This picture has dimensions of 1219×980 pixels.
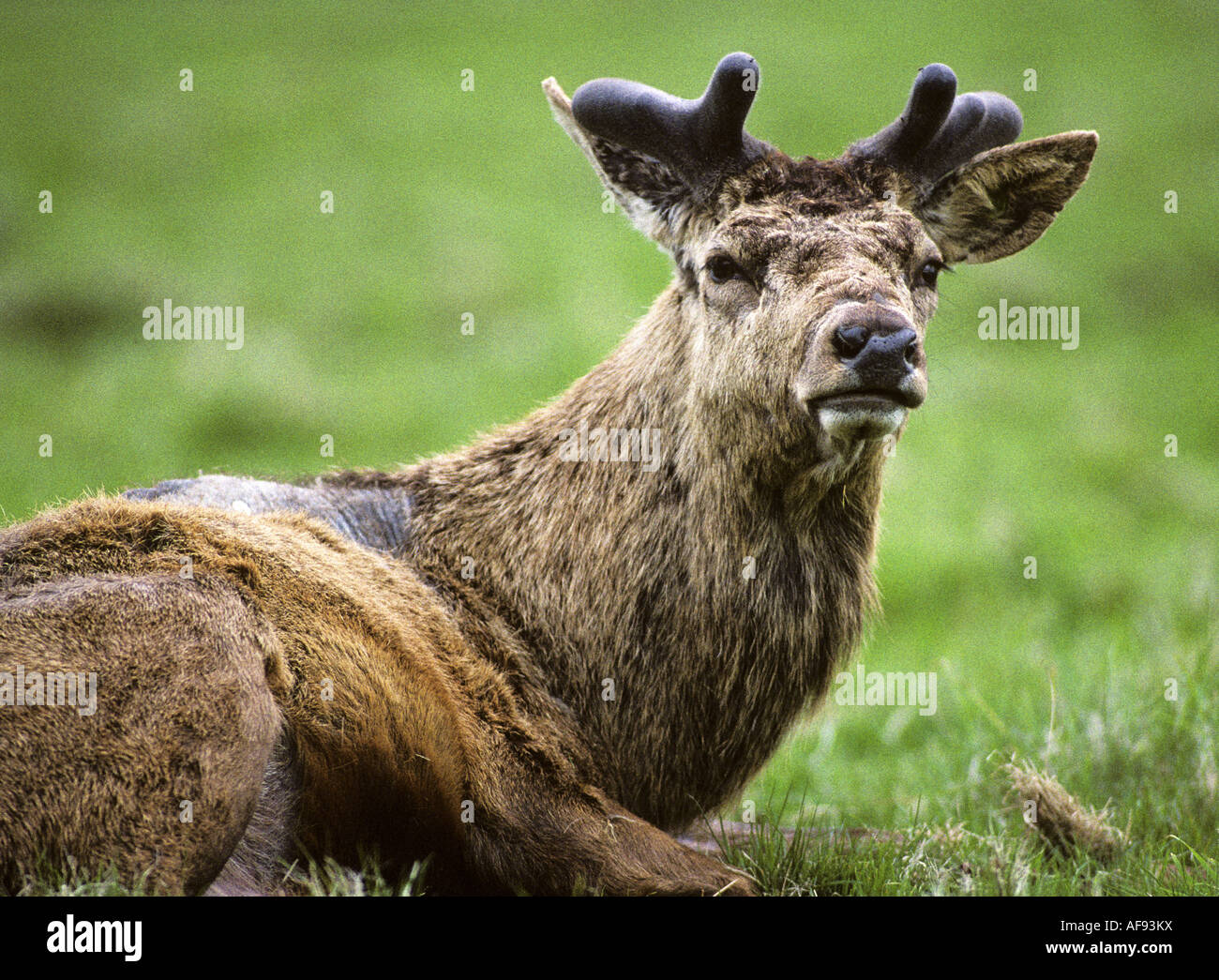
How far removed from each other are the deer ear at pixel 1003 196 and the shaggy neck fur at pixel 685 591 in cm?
138

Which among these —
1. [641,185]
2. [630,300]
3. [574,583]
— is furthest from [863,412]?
[630,300]

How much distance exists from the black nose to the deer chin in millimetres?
67

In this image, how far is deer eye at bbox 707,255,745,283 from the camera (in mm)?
5637

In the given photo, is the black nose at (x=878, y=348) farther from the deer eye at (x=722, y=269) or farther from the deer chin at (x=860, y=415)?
the deer eye at (x=722, y=269)

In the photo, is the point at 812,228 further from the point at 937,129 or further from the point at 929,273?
the point at 937,129

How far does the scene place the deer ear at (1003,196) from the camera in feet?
20.2

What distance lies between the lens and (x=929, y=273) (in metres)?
5.79

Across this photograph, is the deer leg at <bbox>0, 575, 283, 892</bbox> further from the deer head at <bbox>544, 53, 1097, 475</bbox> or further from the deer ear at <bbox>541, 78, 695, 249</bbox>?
the deer ear at <bbox>541, 78, 695, 249</bbox>

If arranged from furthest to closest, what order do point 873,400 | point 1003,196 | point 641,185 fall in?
point 1003,196, point 641,185, point 873,400

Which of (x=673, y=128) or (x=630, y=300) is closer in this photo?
(x=673, y=128)

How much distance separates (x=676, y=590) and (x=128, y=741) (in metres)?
2.32

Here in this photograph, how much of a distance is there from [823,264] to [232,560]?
2545 millimetres

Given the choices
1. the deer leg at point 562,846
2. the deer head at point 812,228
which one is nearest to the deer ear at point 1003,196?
the deer head at point 812,228
